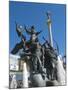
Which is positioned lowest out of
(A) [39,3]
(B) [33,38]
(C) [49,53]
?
(C) [49,53]

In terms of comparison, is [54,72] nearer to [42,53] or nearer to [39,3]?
[42,53]

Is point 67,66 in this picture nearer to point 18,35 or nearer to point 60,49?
point 60,49

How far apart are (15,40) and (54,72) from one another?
48 cm

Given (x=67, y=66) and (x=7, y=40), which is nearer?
(x=7, y=40)

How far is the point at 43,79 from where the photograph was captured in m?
2.26

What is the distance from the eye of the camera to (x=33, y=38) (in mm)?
2258

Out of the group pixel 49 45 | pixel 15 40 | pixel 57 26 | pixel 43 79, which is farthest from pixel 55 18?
pixel 43 79

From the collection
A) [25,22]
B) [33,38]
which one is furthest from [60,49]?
[25,22]

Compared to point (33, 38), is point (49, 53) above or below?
below

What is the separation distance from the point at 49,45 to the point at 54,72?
263mm

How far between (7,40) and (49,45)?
16.0 inches

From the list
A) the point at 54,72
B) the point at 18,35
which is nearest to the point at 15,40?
the point at 18,35

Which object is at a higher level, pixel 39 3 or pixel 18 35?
pixel 39 3

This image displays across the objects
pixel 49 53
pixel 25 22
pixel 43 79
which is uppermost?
pixel 25 22
